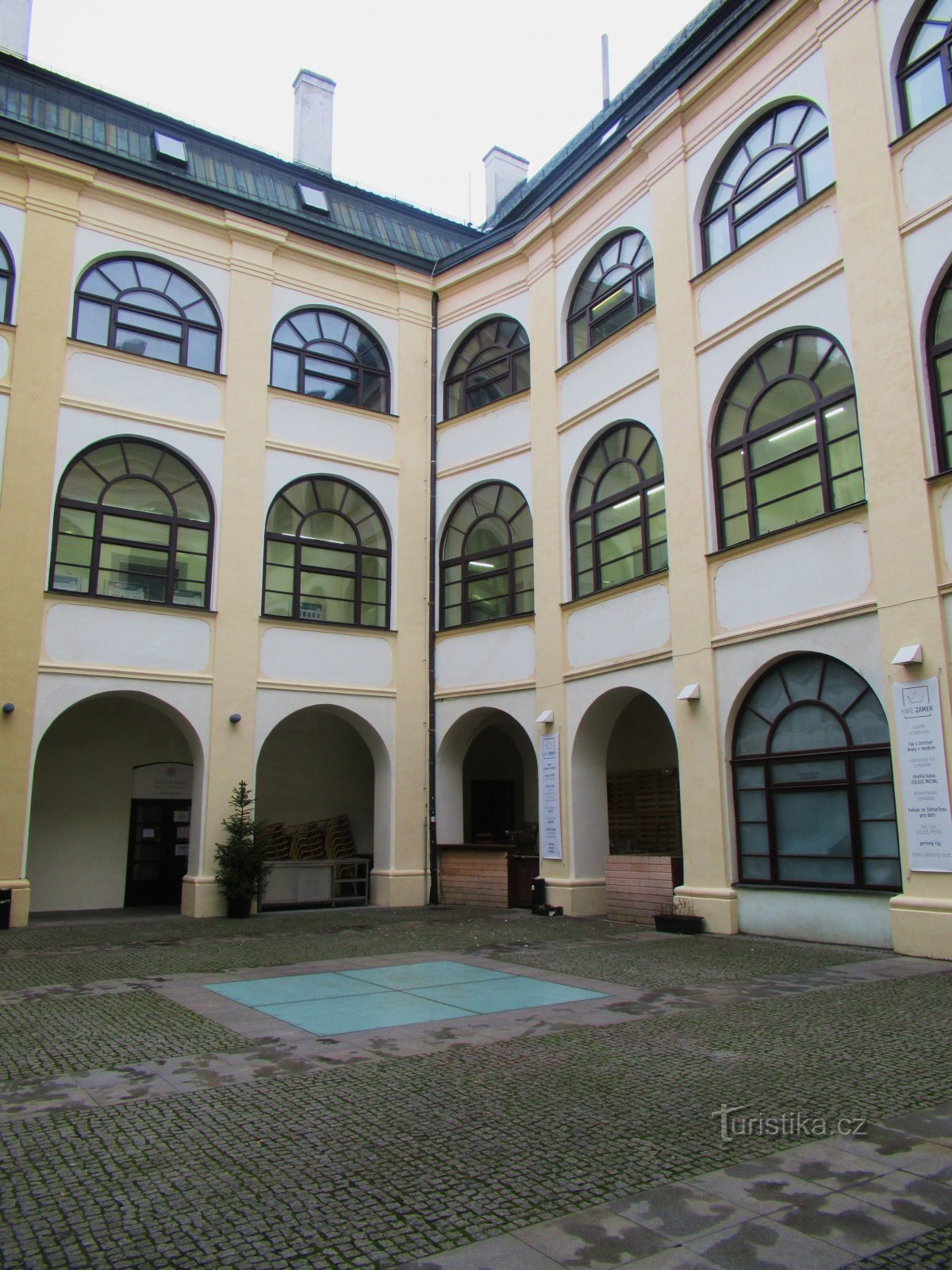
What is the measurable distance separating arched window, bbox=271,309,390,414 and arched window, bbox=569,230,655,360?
436 cm

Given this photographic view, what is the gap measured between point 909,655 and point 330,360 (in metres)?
12.9

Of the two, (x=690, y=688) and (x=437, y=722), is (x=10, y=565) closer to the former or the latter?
(x=437, y=722)

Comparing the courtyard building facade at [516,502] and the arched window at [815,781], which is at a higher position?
the courtyard building facade at [516,502]

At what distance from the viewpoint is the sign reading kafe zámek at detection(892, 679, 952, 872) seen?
10.2 m

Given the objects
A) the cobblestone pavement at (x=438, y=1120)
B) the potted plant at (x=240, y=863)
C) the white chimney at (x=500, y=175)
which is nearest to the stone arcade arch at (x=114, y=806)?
the potted plant at (x=240, y=863)

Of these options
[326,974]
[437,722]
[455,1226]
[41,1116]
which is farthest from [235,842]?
[455,1226]

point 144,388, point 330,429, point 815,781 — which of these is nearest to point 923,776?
point 815,781

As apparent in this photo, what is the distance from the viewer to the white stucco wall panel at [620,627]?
14.7 metres

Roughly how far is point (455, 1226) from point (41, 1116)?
2.58 metres

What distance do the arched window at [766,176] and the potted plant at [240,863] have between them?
38.2ft

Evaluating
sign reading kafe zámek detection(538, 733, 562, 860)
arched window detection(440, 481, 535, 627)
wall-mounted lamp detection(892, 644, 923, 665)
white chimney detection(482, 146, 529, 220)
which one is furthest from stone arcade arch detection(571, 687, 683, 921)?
white chimney detection(482, 146, 529, 220)

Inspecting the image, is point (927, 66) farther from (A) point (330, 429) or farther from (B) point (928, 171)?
(A) point (330, 429)

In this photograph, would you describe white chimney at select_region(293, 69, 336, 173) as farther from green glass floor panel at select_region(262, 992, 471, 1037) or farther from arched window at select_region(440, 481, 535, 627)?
green glass floor panel at select_region(262, 992, 471, 1037)

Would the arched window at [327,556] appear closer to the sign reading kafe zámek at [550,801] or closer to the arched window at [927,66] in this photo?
the sign reading kafe zámek at [550,801]
